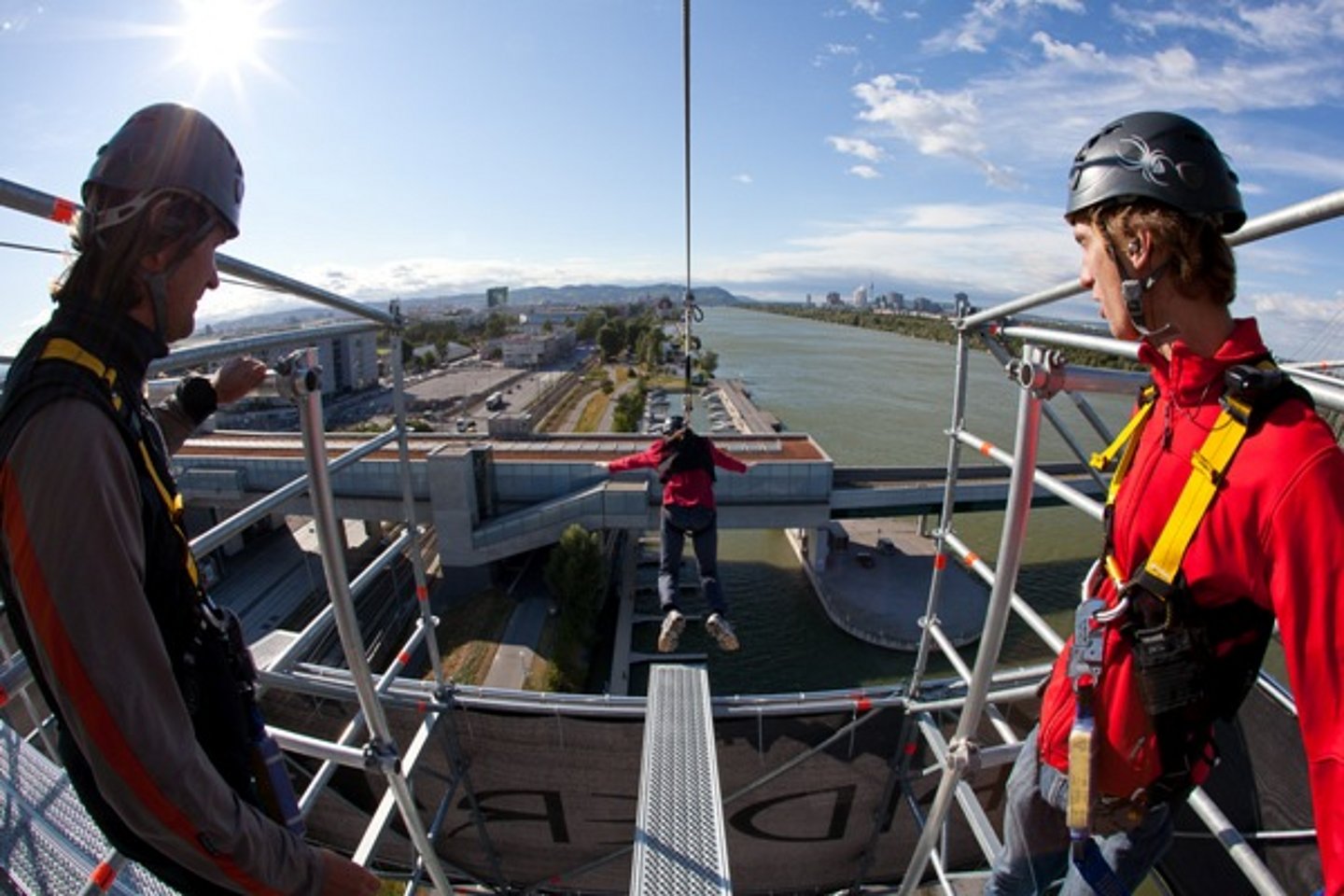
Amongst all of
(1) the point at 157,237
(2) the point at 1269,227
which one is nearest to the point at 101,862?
(1) the point at 157,237

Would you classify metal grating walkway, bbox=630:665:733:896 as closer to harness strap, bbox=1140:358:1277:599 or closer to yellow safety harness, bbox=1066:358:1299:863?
yellow safety harness, bbox=1066:358:1299:863

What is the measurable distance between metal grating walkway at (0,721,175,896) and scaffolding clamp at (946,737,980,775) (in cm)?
213

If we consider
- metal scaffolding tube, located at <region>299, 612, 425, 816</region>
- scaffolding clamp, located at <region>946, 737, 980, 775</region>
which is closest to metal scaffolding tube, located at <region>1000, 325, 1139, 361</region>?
scaffolding clamp, located at <region>946, 737, 980, 775</region>

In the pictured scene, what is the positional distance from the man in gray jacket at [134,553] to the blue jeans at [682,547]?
3.17 meters

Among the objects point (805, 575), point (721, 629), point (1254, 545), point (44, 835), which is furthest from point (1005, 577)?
point (805, 575)

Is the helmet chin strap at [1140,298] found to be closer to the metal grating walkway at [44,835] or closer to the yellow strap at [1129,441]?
the yellow strap at [1129,441]

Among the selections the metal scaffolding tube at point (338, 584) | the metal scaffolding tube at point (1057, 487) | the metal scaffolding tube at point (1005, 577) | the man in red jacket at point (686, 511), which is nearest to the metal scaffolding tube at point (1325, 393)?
the metal scaffolding tube at point (1005, 577)

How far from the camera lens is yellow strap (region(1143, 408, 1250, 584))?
3.67 ft

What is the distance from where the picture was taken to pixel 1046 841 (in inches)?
71.6

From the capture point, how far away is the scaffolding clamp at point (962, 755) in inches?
77.3

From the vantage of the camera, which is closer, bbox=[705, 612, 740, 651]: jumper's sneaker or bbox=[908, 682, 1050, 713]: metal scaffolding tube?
bbox=[908, 682, 1050, 713]: metal scaffolding tube

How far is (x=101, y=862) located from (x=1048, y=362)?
2414mm

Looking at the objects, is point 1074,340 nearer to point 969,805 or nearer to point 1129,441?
point 1129,441

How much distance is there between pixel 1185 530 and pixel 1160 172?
72 cm
